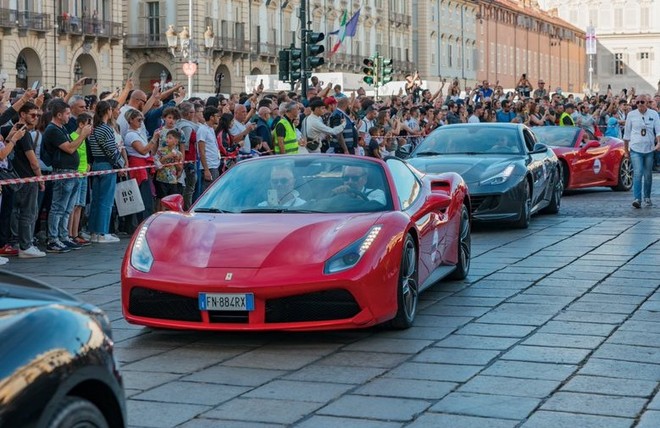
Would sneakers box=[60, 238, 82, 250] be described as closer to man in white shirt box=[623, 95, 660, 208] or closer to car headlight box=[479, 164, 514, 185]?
car headlight box=[479, 164, 514, 185]

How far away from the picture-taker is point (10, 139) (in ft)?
40.3

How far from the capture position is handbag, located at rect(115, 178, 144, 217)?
14719mm

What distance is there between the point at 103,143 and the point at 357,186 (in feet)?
20.0

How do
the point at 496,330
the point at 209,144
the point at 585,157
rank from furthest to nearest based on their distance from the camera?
the point at 585,157
the point at 209,144
the point at 496,330

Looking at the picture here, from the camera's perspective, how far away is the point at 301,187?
8875mm

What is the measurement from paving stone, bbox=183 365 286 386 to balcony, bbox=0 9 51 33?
45.2 meters

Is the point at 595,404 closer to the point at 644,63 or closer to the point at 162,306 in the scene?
the point at 162,306

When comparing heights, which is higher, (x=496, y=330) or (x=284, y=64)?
(x=284, y=64)

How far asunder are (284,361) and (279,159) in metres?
2.43

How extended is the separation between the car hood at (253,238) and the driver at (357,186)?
1.25ft

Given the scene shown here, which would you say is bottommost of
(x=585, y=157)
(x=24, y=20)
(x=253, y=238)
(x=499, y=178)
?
(x=253, y=238)

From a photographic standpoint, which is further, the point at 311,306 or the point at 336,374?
the point at 311,306

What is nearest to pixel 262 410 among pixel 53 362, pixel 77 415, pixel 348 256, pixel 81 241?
pixel 348 256

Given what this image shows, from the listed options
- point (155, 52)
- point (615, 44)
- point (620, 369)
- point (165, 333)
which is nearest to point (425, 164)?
point (165, 333)
